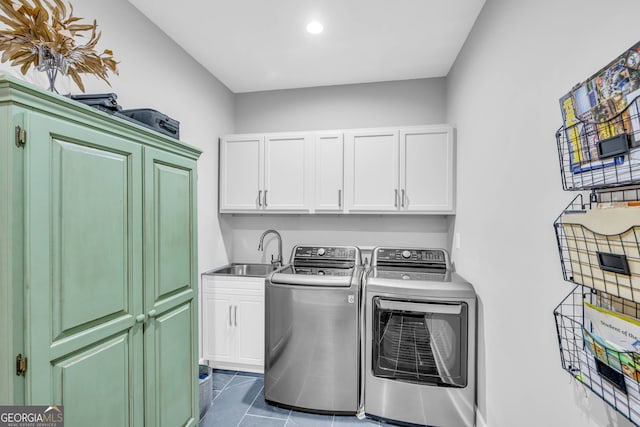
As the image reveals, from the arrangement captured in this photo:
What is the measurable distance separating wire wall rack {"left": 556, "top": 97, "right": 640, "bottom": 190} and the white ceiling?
1.45 metres

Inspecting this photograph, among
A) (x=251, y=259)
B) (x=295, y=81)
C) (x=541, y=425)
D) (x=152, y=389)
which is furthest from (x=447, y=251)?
(x=152, y=389)

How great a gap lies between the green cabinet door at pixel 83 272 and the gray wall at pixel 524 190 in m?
1.69

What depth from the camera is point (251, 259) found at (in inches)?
127

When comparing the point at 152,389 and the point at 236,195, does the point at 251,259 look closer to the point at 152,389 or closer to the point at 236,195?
the point at 236,195

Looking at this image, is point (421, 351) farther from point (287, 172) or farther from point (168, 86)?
point (168, 86)

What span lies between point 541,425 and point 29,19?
2.50 m

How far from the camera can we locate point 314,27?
6.96ft

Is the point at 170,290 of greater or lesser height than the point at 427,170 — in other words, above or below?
below

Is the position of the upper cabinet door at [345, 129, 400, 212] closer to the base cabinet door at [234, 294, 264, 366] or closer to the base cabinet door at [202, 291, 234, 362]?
the base cabinet door at [234, 294, 264, 366]

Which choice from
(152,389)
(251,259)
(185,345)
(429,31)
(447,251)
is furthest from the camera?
(251,259)

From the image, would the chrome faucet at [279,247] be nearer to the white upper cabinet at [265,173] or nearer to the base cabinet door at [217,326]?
the white upper cabinet at [265,173]

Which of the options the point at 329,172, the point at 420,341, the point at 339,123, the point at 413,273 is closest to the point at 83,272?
the point at 420,341

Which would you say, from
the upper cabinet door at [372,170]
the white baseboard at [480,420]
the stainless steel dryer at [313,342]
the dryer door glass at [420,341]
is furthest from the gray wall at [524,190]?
the stainless steel dryer at [313,342]

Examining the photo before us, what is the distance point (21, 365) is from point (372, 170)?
2.40 meters
